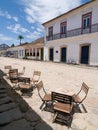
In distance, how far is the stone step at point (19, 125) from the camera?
3.40 metres

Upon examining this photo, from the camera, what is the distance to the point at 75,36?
19.2 metres

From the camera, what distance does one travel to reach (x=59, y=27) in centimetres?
2222

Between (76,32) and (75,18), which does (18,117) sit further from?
(75,18)

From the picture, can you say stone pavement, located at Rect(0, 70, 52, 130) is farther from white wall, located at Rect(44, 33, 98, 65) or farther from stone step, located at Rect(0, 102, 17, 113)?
white wall, located at Rect(44, 33, 98, 65)

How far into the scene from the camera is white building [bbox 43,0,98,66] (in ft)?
55.0

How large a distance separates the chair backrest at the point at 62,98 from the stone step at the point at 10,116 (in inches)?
44.5

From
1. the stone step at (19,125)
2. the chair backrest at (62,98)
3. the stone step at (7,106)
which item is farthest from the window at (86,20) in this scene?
the stone step at (19,125)

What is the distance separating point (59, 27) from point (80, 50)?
5.81 meters

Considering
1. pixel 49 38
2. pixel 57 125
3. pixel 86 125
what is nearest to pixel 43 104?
pixel 57 125

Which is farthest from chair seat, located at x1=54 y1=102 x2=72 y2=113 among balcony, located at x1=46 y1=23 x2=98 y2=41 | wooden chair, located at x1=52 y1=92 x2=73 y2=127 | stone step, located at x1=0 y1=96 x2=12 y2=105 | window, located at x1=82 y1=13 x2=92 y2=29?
Result: window, located at x1=82 y1=13 x2=92 y2=29

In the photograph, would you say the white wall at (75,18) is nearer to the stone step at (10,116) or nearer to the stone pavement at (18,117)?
the stone pavement at (18,117)

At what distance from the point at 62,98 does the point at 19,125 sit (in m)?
1.48

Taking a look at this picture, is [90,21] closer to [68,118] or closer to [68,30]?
[68,30]

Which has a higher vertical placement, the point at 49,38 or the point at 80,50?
the point at 49,38
